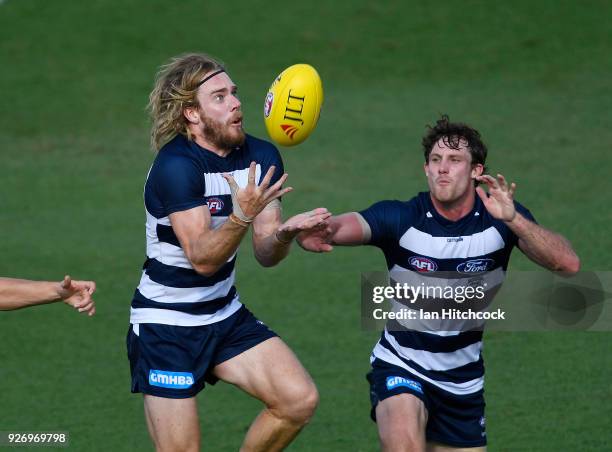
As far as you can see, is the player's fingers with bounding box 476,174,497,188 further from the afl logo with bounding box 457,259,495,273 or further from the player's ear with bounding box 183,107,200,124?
the player's ear with bounding box 183,107,200,124

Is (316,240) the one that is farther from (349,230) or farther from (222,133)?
(222,133)

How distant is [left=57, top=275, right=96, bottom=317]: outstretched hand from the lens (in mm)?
7023

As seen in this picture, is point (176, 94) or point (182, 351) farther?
point (176, 94)

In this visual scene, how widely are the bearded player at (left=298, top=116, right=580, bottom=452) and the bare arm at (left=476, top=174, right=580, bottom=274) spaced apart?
10mm

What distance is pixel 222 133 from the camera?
25.0ft

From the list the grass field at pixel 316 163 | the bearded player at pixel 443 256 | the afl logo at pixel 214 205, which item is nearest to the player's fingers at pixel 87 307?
the afl logo at pixel 214 205

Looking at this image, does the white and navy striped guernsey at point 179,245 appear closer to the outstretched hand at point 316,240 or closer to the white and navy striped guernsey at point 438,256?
the outstretched hand at point 316,240

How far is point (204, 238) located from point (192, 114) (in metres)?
0.98

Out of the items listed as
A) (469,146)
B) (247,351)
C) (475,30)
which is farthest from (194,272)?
(475,30)

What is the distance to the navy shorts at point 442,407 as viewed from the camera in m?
7.55

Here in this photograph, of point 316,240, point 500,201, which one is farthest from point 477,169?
point 316,240

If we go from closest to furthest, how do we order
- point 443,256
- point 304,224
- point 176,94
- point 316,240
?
point 304,224, point 316,240, point 443,256, point 176,94

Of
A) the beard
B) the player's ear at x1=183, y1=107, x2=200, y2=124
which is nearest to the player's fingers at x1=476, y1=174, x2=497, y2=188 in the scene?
the beard

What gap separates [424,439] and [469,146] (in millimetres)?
1879
